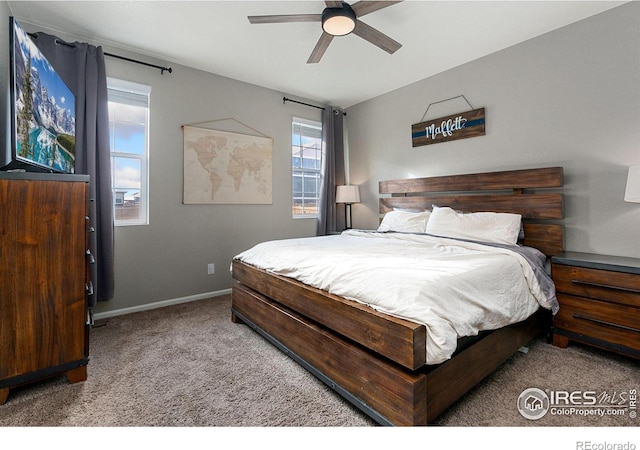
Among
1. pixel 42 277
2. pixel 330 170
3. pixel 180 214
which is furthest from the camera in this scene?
pixel 330 170

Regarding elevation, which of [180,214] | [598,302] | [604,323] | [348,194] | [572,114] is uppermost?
[572,114]

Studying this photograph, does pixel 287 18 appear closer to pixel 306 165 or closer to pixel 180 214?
pixel 180 214

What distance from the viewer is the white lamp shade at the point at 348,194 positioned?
4.29 metres

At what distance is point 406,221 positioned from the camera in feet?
11.0

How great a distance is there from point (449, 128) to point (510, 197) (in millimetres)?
A: 1057

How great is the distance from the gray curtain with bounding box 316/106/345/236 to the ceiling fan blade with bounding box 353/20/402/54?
79.0 inches

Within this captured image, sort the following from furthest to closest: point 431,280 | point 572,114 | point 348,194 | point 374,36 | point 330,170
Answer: point 330,170
point 348,194
point 572,114
point 374,36
point 431,280

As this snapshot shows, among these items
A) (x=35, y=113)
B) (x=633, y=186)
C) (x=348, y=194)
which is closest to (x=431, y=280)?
(x=633, y=186)

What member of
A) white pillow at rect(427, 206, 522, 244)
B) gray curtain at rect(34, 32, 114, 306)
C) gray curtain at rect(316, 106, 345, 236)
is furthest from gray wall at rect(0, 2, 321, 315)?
white pillow at rect(427, 206, 522, 244)

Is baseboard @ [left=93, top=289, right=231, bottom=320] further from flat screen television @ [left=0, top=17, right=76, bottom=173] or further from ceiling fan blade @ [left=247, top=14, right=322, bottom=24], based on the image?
ceiling fan blade @ [left=247, top=14, right=322, bottom=24]

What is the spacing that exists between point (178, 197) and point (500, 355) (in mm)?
3218

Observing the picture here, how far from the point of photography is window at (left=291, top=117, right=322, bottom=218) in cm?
426

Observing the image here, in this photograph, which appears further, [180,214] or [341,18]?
[180,214]

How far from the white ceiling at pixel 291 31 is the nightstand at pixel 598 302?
2002 mm
